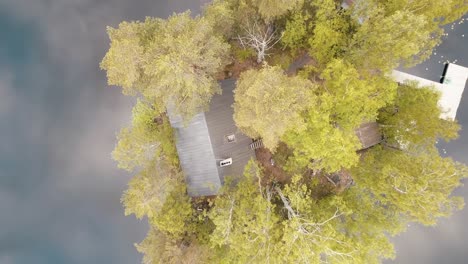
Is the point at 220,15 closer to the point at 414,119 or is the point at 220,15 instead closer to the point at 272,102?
the point at 272,102

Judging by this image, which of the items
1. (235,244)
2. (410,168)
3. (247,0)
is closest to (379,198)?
(410,168)

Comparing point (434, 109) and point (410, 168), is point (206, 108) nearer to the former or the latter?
point (410, 168)

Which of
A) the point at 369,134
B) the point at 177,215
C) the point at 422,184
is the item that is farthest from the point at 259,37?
the point at 177,215

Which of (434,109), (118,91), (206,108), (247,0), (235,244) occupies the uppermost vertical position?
(247,0)

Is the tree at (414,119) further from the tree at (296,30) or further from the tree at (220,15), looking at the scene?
the tree at (220,15)

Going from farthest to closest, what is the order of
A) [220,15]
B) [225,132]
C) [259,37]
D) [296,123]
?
[225,132], [259,37], [220,15], [296,123]
